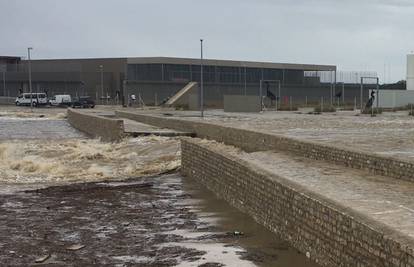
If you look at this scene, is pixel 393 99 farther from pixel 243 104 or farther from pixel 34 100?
pixel 34 100

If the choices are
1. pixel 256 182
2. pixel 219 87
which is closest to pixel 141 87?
pixel 219 87

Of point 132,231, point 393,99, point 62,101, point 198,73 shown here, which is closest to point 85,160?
point 132,231

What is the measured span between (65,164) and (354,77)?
287 feet

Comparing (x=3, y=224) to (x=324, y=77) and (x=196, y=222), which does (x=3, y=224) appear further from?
(x=324, y=77)

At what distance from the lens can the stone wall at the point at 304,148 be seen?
40.3ft

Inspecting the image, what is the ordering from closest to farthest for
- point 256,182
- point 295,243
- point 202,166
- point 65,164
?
point 295,243 → point 256,182 → point 202,166 → point 65,164

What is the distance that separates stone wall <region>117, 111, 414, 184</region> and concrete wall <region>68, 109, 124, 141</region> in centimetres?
306

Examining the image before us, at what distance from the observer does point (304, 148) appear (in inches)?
653

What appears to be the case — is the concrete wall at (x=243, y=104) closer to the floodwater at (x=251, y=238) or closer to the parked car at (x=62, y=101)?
the parked car at (x=62, y=101)

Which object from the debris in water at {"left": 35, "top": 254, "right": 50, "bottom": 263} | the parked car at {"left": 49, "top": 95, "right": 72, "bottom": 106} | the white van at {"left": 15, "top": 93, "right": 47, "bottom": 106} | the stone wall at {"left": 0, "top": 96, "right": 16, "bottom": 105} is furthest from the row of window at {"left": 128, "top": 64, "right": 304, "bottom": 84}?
the debris in water at {"left": 35, "top": 254, "right": 50, "bottom": 263}

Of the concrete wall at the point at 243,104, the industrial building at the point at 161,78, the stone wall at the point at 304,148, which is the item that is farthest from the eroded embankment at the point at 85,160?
the industrial building at the point at 161,78

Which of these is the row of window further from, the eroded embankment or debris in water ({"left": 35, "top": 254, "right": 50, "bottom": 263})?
debris in water ({"left": 35, "top": 254, "right": 50, "bottom": 263})

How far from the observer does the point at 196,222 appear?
38.6 feet

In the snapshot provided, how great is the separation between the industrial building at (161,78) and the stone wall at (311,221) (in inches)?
3054
